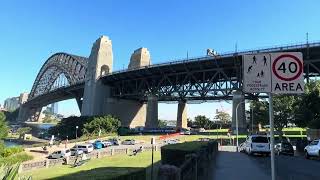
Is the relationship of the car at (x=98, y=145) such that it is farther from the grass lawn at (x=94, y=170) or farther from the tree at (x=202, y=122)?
the tree at (x=202, y=122)

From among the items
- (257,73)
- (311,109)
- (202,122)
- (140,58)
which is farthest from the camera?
(202,122)

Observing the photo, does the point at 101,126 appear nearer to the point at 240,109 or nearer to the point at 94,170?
the point at 240,109

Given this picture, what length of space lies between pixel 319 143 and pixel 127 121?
10158 cm

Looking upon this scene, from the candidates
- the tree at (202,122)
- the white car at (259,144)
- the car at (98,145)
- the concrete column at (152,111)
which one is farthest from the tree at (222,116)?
the white car at (259,144)

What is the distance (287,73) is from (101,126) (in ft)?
335

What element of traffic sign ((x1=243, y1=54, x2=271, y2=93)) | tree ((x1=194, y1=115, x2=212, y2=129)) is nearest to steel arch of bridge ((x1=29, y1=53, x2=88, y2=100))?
tree ((x1=194, y1=115, x2=212, y2=129))

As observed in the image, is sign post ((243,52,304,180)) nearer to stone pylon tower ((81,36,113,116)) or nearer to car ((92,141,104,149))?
car ((92,141,104,149))

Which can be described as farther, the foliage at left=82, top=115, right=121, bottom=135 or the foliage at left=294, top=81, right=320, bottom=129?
the foliage at left=82, top=115, right=121, bottom=135

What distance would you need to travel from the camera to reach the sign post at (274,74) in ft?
24.9

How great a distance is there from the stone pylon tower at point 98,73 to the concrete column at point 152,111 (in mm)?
16268

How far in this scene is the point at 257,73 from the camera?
7855 millimetres

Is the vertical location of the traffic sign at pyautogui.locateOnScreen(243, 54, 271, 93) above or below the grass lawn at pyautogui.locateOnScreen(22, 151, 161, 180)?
above

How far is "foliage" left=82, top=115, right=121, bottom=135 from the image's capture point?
107 m

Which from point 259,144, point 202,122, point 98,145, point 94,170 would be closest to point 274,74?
point 94,170
